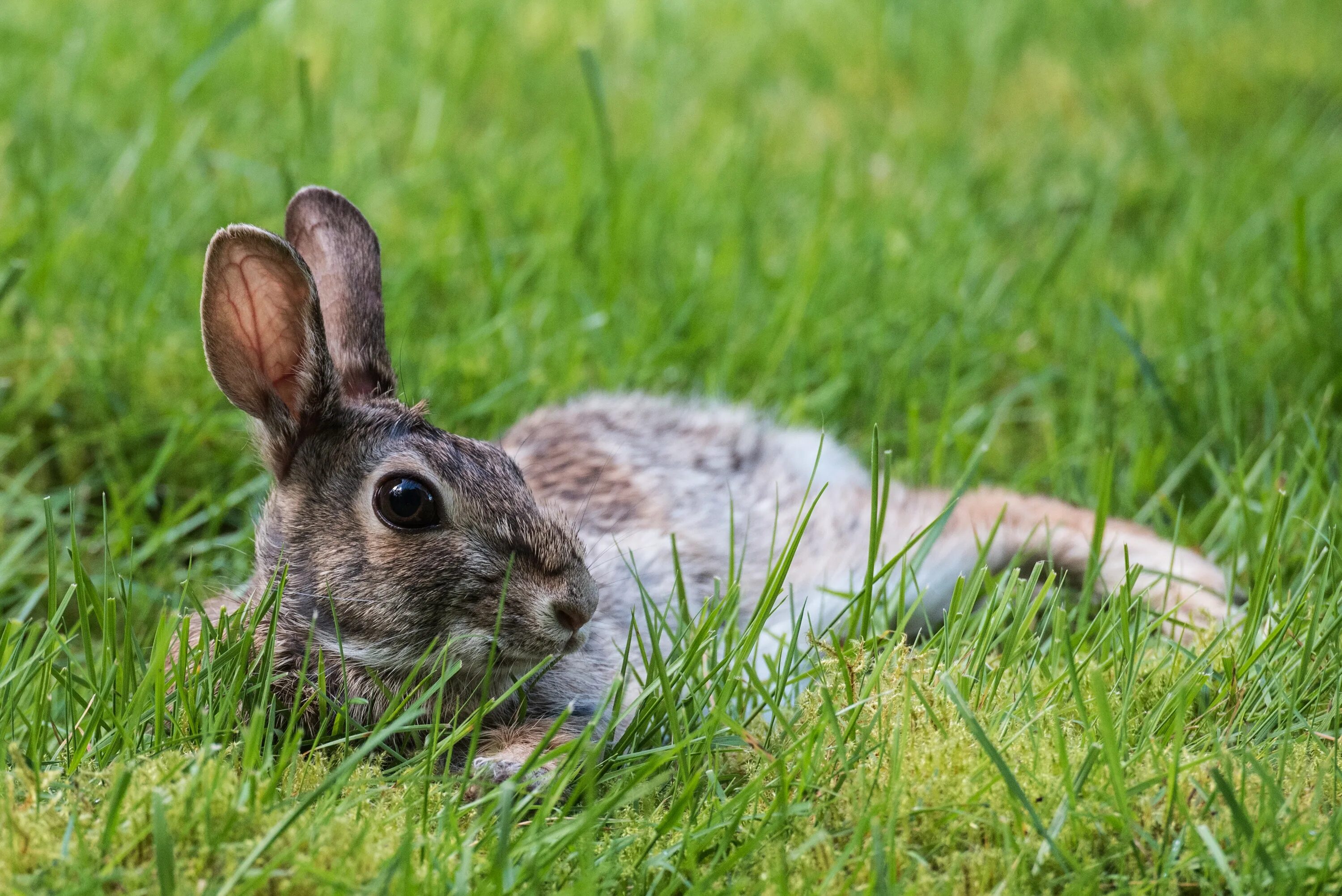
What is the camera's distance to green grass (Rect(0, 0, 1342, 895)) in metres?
2.14

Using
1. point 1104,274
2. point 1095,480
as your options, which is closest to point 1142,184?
point 1104,274

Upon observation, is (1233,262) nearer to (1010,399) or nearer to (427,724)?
(1010,399)

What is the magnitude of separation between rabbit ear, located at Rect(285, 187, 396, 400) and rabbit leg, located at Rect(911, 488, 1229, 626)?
1.47m

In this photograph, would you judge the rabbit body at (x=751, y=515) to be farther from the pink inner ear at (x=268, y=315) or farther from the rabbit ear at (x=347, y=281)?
the pink inner ear at (x=268, y=315)

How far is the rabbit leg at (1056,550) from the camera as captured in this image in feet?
11.2

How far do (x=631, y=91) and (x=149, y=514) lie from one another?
3.56 meters

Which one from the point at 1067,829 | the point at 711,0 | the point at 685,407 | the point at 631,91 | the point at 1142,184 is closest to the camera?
the point at 1067,829

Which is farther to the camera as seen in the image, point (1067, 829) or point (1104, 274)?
point (1104, 274)

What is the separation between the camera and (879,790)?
89.7 inches

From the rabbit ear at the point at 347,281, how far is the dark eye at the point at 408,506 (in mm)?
393

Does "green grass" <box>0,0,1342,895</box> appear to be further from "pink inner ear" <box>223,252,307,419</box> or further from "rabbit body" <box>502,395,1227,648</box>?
"pink inner ear" <box>223,252,307,419</box>

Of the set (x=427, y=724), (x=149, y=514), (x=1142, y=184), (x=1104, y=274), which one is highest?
(x=1142, y=184)

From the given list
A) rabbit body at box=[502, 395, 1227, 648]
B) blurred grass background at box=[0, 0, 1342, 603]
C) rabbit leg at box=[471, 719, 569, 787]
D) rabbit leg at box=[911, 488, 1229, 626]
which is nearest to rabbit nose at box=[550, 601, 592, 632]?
rabbit leg at box=[471, 719, 569, 787]

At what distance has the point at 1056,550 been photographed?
3604mm
